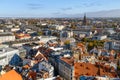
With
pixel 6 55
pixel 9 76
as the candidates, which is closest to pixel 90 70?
pixel 9 76

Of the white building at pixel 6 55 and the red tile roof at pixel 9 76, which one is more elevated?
the red tile roof at pixel 9 76

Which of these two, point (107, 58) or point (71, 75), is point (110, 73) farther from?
point (107, 58)

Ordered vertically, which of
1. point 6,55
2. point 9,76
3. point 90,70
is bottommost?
point 90,70

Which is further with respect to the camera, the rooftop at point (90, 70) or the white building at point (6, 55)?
the white building at point (6, 55)

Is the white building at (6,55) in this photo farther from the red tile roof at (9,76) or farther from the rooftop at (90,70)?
the red tile roof at (9,76)

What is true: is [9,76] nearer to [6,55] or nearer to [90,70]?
[90,70]

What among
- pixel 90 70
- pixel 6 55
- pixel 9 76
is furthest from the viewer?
pixel 6 55

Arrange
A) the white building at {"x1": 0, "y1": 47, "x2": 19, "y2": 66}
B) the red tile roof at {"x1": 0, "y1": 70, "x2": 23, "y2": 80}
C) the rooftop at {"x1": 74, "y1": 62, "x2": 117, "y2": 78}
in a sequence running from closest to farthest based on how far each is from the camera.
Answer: the red tile roof at {"x1": 0, "y1": 70, "x2": 23, "y2": 80} → the rooftop at {"x1": 74, "y1": 62, "x2": 117, "y2": 78} → the white building at {"x1": 0, "y1": 47, "x2": 19, "y2": 66}

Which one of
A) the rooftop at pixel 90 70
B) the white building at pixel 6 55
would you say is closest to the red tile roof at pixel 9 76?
the rooftop at pixel 90 70

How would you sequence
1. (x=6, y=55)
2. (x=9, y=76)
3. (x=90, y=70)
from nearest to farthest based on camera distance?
(x=9, y=76), (x=90, y=70), (x=6, y=55)

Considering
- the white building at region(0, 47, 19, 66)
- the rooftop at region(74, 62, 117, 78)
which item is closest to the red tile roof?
the rooftop at region(74, 62, 117, 78)

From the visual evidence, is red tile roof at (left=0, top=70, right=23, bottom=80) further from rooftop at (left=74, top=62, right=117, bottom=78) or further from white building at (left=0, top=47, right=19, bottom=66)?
white building at (left=0, top=47, right=19, bottom=66)
